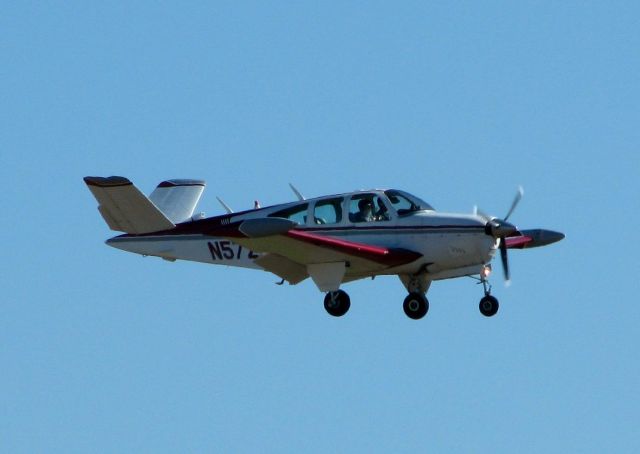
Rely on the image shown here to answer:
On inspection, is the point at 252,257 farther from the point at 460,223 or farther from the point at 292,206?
the point at 460,223

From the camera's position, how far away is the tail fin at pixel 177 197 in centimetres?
3793

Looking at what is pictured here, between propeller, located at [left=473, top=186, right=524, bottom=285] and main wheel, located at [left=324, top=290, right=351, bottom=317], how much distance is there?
116 inches

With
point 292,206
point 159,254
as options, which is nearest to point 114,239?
point 159,254

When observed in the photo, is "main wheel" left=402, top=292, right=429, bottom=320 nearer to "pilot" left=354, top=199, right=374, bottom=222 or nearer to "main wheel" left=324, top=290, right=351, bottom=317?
"main wheel" left=324, top=290, right=351, bottom=317

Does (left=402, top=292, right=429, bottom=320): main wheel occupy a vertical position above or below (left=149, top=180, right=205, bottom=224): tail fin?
below

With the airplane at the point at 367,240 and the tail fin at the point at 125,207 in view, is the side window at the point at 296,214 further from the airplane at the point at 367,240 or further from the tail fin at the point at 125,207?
the tail fin at the point at 125,207

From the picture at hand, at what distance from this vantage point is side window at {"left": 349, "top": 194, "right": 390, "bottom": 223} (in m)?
33.9

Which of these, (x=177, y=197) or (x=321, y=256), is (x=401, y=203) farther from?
(x=177, y=197)

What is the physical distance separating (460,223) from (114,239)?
7.35m

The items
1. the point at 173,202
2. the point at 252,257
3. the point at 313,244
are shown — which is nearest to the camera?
the point at 313,244

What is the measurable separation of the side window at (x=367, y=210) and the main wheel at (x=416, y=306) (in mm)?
1564

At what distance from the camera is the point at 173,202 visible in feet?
126

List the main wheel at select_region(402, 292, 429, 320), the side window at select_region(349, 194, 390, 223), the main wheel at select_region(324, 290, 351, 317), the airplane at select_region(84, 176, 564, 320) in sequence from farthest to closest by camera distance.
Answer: the main wheel at select_region(324, 290, 351, 317), the main wheel at select_region(402, 292, 429, 320), the side window at select_region(349, 194, 390, 223), the airplane at select_region(84, 176, 564, 320)

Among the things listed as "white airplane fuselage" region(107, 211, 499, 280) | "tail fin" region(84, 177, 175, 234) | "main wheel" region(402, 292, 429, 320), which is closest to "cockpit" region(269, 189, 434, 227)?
"white airplane fuselage" region(107, 211, 499, 280)
